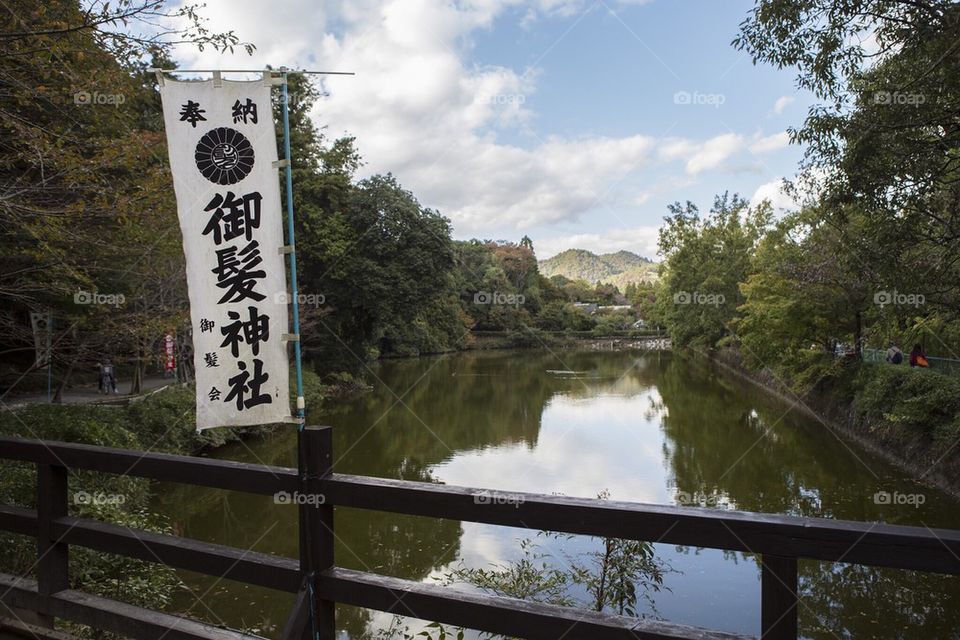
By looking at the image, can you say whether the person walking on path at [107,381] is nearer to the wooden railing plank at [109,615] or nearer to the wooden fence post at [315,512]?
the wooden railing plank at [109,615]

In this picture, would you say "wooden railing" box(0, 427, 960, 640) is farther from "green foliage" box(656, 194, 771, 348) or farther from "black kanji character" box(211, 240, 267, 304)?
"green foliage" box(656, 194, 771, 348)

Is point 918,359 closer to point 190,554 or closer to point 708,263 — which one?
point 190,554

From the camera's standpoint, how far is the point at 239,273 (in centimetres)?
234

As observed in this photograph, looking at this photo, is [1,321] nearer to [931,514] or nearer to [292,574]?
[292,574]

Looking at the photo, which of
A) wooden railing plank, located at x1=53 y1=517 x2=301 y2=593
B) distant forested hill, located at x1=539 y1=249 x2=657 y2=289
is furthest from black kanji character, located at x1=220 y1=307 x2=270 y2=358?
distant forested hill, located at x1=539 y1=249 x2=657 y2=289

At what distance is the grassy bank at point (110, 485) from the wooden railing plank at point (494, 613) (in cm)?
233

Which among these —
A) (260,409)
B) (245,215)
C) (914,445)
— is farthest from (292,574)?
(914,445)

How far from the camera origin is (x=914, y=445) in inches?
417

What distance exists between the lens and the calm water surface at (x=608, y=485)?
5.89m

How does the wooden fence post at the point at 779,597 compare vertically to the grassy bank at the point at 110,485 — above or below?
above

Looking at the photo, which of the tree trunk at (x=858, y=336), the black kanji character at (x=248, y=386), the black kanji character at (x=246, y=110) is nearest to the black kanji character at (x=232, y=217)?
the black kanji character at (x=246, y=110)

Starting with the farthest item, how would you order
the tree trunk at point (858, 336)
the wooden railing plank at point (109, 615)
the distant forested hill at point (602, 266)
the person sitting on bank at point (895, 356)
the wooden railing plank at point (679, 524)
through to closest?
the distant forested hill at point (602, 266) < the tree trunk at point (858, 336) < the person sitting on bank at point (895, 356) < the wooden railing plank at point (109, 615) < the wooden railing plank at point (679, 524)

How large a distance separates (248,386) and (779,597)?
6.06 feet

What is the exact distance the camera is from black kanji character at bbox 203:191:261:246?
2328mm
